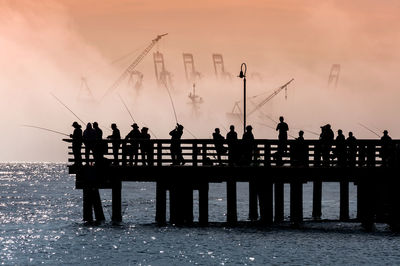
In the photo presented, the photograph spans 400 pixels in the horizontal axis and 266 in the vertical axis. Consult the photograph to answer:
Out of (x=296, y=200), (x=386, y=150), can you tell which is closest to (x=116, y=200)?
(x=296, y=200)

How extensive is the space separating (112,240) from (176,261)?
773cm

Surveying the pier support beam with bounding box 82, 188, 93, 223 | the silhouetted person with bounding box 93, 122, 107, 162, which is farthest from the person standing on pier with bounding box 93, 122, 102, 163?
the pier support beam with bounding box 82, 188, 93, 223

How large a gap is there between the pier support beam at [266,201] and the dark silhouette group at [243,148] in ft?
5.48

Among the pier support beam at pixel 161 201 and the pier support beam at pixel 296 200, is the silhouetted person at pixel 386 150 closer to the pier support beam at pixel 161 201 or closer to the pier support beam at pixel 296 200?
the pier support beam at pixel 296 200

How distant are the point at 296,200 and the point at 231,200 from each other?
295cm

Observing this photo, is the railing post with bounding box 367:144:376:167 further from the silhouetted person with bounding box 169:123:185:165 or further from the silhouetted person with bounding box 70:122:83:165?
the silhouetted person with bounding box 70:122:83:165

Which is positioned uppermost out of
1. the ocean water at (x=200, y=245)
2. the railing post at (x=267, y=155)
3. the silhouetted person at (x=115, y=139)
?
the silhouetted person at (x=115, y=139)

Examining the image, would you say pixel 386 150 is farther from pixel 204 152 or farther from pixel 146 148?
pixel 146 148

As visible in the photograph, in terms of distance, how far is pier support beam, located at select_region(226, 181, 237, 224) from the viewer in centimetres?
5316

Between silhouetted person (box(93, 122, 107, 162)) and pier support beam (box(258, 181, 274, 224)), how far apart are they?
7.38 m

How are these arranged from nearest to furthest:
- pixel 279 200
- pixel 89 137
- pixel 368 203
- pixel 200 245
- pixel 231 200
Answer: pixel 200 245 → pixel 368 203 → pixel 89 137 → pixel 231 200 → pixel 279 200

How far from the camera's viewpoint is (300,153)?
170ft

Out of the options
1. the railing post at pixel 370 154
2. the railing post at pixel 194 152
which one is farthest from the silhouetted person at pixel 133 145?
the railing post at pixel 370 154

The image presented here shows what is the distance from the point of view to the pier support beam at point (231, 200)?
5316cm
